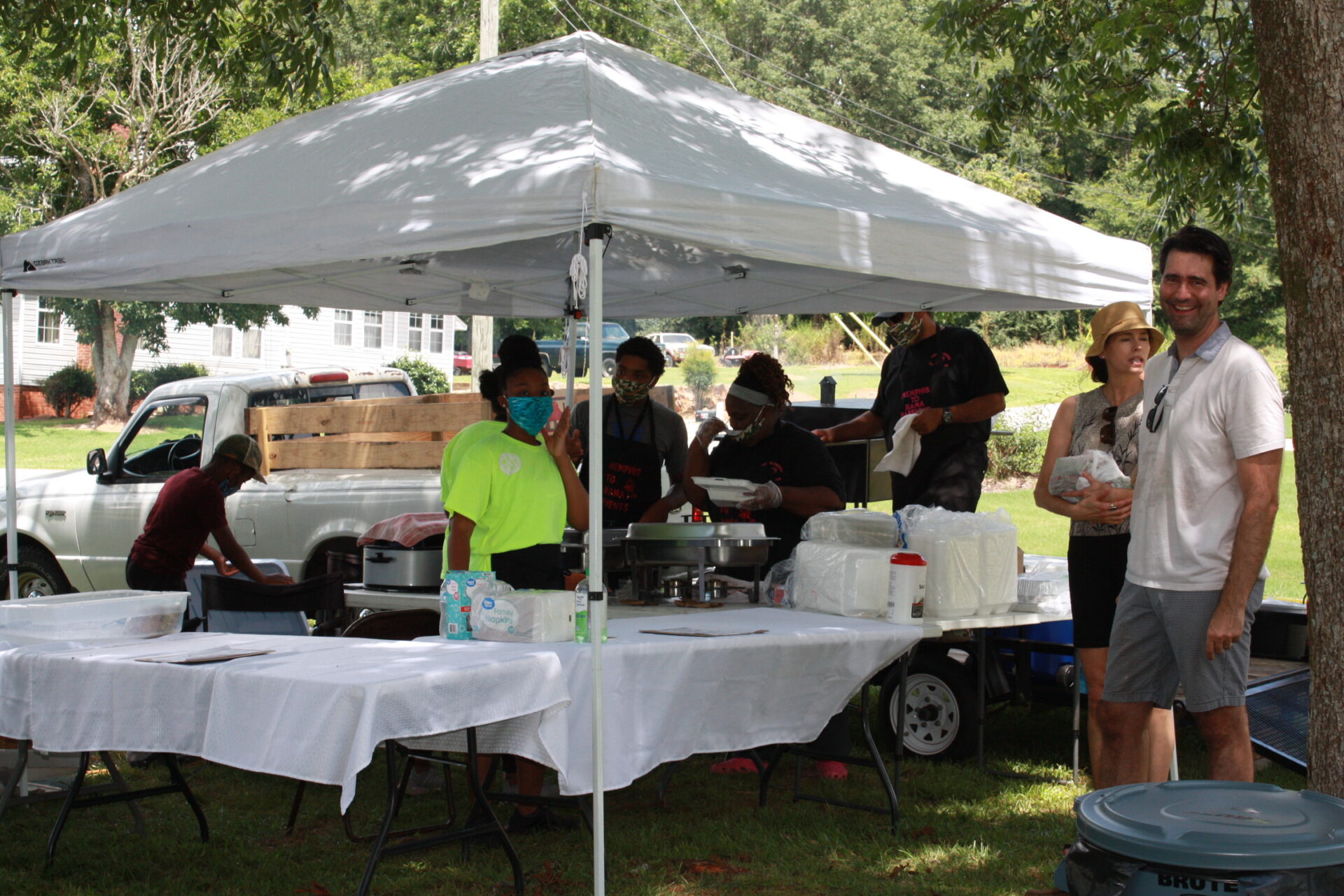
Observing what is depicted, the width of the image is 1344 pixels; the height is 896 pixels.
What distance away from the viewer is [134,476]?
28.0 feet

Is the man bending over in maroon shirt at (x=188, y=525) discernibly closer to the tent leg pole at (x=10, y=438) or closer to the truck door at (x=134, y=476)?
the tent leg pole at (x=10, y=438)

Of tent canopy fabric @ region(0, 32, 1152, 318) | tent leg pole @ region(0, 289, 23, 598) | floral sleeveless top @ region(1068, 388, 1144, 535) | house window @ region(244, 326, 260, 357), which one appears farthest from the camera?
house window @ region(244, 326, 260, 357)

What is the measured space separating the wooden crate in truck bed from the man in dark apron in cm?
160

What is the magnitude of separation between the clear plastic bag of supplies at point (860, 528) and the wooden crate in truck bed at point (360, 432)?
9.87 ft

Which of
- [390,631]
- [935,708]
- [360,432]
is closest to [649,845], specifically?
[390,631]

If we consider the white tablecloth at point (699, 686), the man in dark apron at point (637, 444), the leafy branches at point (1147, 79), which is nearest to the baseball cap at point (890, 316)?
the man in dark apron at point (637, 444)

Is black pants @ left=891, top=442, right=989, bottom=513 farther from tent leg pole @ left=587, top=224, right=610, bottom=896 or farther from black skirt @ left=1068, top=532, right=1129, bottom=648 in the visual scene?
tent leg pole @ left=587, top=224, right=610, bottom=896

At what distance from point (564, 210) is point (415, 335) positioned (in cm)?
3615

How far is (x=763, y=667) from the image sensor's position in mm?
4117

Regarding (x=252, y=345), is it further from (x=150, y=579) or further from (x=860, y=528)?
(x=860, y=528)

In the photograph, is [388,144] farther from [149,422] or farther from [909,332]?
[149,422]

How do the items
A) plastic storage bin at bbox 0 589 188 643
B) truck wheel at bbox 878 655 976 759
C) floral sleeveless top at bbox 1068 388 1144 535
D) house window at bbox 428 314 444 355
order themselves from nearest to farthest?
plastic storage bin at bbox 0 589 188 643
floral sleeveless top at bbox 1068 388 1144 535
truck wheel at bbox 878 655 976 759
house window at bbox 428 314 444 355

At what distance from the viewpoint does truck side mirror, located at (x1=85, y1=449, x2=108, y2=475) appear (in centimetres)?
824

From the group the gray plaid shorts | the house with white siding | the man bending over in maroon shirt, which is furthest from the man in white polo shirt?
the house with white siding
